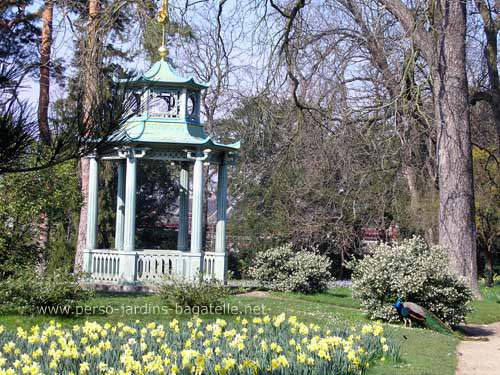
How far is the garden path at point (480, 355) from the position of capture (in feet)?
29.2

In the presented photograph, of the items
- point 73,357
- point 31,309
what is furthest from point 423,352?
point 31,309

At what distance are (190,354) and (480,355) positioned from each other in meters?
5.69

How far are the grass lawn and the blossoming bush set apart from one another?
0.50 meters

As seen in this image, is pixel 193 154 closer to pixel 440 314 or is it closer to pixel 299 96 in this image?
pixel 299 96

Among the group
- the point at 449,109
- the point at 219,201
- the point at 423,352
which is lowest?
the point at 423,352

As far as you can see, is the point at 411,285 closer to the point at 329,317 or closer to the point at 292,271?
the point at 329,317

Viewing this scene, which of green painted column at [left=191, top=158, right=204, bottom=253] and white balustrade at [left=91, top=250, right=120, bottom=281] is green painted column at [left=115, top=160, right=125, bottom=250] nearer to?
white balustrade at [left=91, top=250, right=120, bottom=281]

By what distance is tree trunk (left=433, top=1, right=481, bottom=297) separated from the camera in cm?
1694

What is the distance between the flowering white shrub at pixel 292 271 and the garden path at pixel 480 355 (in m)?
4.66

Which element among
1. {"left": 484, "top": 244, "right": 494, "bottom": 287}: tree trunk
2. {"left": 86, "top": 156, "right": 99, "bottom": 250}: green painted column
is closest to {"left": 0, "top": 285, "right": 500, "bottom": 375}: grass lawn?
{"left": 86, "top": 156, "right": 99, "bottom": 250}: green painted column

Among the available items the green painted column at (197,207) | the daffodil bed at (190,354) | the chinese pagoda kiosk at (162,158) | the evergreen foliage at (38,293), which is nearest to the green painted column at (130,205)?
the chinese pagoda kiosk at (162,158)

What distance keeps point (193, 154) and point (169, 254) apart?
2.43 metres

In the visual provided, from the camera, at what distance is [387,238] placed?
29.7 metres

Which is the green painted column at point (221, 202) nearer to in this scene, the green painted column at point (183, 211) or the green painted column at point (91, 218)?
the green painted column at point (183, 211)
